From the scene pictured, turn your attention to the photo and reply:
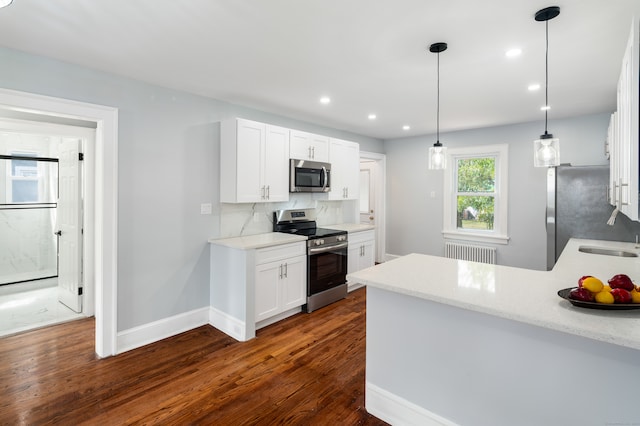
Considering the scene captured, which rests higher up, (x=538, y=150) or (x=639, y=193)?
(x=538, y=150)

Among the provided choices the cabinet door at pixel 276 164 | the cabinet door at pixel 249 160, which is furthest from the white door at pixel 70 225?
the cabinet door at pixel 276 164

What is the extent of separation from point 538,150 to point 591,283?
918 mm

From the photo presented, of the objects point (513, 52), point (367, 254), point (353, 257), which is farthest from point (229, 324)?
point (513, 52)

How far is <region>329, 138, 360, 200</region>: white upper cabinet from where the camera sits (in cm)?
459

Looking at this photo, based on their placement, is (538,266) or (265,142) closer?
(265,142)

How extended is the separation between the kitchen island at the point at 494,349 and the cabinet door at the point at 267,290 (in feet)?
4.80

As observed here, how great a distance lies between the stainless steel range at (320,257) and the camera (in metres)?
3.85

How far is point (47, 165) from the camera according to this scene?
484cm

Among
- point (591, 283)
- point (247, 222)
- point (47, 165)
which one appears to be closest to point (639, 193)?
point (591, 283)

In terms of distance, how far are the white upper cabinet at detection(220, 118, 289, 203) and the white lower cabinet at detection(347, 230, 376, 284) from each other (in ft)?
4.43

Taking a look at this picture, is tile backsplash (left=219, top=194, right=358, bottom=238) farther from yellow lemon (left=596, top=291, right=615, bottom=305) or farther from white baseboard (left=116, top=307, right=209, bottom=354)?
yellow lemon (left=596, top=291, right=615, bottom=305)

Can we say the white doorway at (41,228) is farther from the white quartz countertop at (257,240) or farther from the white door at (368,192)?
the white door at (368,192)

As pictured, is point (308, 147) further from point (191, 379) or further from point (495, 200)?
point (495, 200)

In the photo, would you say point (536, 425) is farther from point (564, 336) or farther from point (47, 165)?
point (47, 165)
